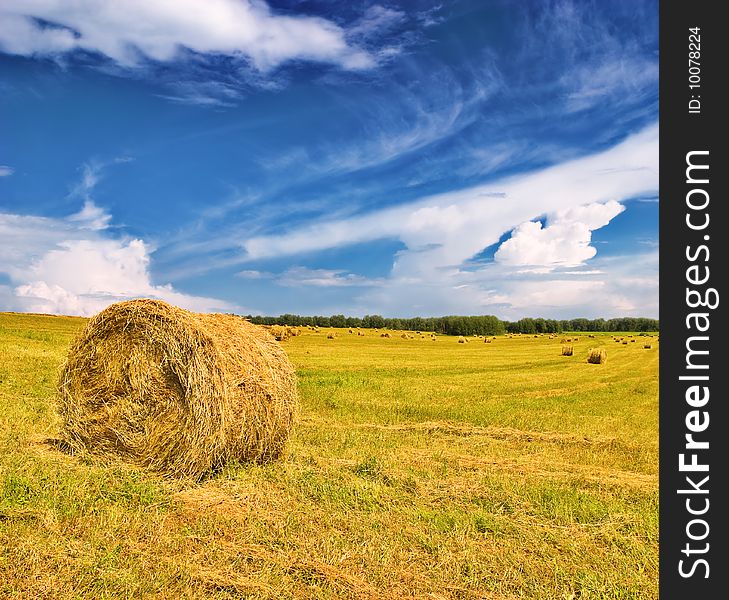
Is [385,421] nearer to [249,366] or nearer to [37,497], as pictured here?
[249,366]

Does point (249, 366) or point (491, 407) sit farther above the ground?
point (249, 366)

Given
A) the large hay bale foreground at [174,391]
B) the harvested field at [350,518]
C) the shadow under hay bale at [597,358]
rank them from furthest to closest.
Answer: the shadow under hay bale at [597,358] < the large hay bale foreground at [174,391] < the harvested field at [350,518]

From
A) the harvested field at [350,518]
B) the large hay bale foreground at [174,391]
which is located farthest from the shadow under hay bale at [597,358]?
the large hay bale foreground at [174,391]

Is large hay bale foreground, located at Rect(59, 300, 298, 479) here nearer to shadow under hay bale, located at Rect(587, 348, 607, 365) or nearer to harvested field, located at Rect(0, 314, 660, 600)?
harvested field, located at Rect(0, 314, 660, 600)

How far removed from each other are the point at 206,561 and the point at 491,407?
10.6 metres

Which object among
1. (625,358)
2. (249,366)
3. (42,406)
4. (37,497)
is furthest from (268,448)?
(625,358)

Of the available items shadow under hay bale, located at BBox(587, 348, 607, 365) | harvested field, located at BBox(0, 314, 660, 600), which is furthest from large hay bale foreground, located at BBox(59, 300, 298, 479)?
shadow under hay bale, located at BBox(587, 348, 607, 365)

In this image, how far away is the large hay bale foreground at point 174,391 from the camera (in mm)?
7988

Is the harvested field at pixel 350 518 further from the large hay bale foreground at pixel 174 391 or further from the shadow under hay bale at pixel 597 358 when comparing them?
the shadow under hay bale at pixel 597 358

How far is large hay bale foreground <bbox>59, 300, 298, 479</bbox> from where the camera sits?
7988mm

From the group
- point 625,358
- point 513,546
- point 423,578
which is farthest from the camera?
point 625,358

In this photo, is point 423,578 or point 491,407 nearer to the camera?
point 423,578

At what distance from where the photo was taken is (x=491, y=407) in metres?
14.8
